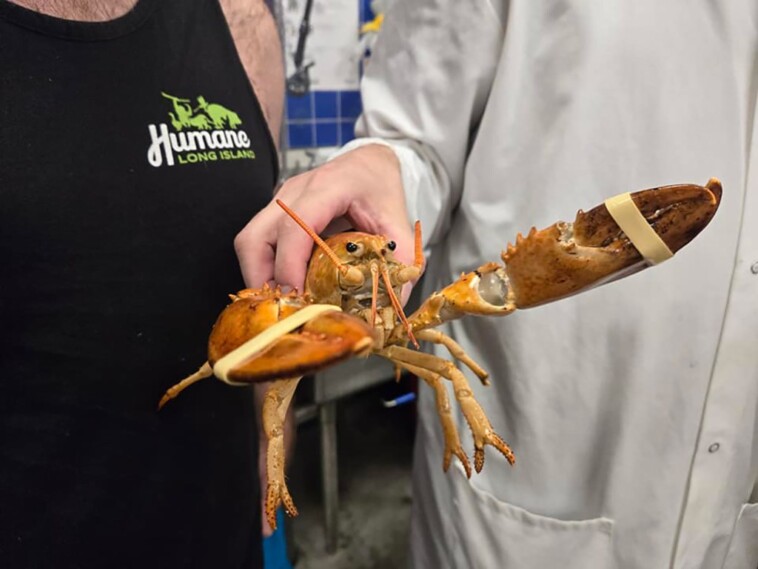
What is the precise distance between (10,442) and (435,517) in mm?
566

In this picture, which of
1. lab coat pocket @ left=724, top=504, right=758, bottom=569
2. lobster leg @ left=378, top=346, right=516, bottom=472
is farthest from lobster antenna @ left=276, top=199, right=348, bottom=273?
lab coat pocket @ left=724, top=504, right=758, bottom=569

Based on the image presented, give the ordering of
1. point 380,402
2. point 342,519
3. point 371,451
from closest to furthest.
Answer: point 342,519, point 371,451, point 380,402

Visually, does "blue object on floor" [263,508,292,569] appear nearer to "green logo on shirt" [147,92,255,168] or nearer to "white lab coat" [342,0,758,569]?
"white lab coat" [342,0,758,569]

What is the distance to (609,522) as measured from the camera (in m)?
0.70

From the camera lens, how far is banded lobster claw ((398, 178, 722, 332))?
45cm

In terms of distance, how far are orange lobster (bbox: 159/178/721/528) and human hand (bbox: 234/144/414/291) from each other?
0.02 meters

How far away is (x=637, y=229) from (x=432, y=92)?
15.4 inches

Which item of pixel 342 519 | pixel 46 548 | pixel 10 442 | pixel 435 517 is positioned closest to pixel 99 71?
pixel 10 442

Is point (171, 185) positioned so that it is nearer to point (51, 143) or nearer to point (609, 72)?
point (51, 143)

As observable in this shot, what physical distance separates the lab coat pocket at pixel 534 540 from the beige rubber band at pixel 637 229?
1.33ft

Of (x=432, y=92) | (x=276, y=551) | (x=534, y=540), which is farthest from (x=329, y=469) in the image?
(x=432, y=92)

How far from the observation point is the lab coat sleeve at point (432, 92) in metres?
0.71

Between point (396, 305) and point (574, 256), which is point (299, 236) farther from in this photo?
point (574, 256)

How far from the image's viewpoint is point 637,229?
46 cm
